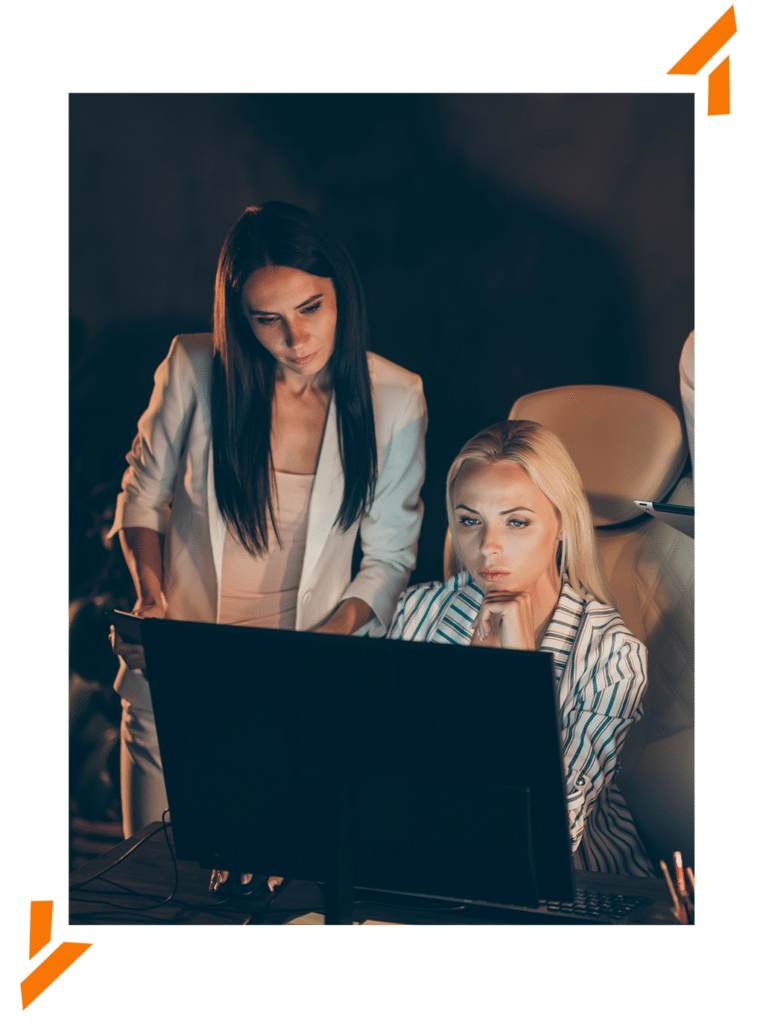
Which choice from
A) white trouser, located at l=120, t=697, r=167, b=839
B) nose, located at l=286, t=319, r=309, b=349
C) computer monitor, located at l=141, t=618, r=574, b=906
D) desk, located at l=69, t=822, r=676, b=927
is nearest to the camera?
computer monitor, located at l=141, t=618, r=574, b=906

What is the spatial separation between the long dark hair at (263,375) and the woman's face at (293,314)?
0.8 inches

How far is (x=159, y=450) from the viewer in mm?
3068

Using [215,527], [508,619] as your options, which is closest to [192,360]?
[215,527]

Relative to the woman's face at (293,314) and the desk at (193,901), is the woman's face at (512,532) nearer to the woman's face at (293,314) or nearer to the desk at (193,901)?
the woman's face at (293,314)

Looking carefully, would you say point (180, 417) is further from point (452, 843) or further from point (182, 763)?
point (452, 843)

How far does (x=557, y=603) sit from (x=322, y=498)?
0.74 m

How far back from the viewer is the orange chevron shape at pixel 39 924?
2920 millimetres
